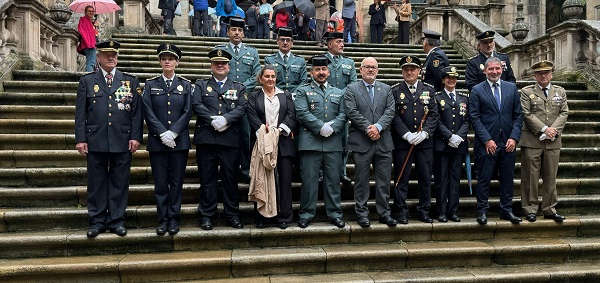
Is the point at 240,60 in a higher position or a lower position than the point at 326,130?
higher

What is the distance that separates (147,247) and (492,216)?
391 centimetres

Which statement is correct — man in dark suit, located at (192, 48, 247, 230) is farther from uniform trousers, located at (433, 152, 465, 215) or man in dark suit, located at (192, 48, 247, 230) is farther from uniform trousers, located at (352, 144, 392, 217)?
uniform trousers, located at (433, 152, 465, 215)

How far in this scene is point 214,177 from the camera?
5691 millimetres

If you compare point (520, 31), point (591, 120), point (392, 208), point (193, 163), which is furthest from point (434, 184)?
point (520, 31)

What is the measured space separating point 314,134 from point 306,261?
1.38m

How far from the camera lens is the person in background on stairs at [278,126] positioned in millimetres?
5688

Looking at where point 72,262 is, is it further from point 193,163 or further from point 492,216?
point 492,216

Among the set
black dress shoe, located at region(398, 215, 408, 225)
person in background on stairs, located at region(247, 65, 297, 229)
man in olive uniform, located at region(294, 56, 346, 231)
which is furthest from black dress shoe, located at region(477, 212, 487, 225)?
person in background on stairs, located at region(247, 65, 297, 229)

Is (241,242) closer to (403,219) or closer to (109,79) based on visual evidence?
(403,219)

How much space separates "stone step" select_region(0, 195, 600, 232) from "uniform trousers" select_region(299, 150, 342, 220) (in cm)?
29

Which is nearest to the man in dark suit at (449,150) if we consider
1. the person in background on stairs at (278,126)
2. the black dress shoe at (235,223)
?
the person in background on stairs at (278,126)

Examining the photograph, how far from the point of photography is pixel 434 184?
634 cm

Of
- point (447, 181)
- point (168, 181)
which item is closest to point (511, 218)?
point (447, 181)

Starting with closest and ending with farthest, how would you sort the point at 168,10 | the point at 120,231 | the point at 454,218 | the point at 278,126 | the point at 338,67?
1. the point at 120,231
2. the point at 278,126
3. the point at 454,218
4. the point at 338,67
5. the point at 168,10
